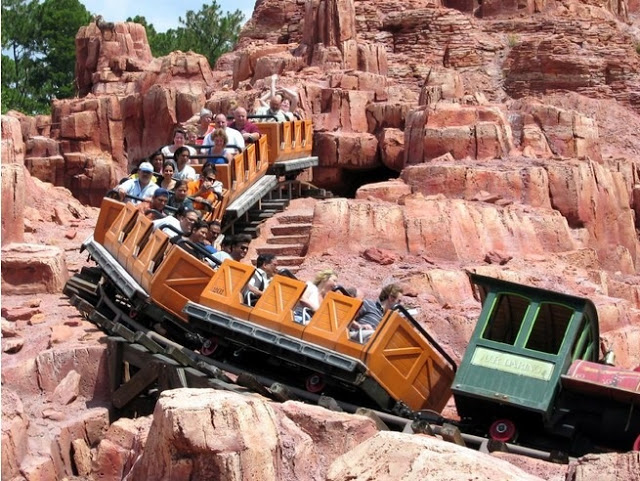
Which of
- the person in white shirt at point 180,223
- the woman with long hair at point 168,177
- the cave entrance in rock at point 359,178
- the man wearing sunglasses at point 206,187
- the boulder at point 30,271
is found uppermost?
the woman with long hair at point 168,177

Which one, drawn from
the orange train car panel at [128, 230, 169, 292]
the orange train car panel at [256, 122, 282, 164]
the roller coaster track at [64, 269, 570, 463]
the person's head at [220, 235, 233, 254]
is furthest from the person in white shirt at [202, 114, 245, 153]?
the orange train car panel at [128, 230, 169, 292]

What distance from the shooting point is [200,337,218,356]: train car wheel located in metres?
16.7

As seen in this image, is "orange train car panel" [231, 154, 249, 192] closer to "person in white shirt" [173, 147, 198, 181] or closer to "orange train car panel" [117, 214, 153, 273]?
"person in white shirt" [173, 147, 198, 181]

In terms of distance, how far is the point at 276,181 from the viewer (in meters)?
24.3

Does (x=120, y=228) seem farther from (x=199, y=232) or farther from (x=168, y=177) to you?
(x=199, y=232)

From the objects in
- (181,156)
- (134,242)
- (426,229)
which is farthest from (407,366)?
(426,229)

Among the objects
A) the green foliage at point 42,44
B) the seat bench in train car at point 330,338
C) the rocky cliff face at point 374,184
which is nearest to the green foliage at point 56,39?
the green foliage at point 42,44

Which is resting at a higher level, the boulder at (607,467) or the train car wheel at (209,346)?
the boulder at (607,467)

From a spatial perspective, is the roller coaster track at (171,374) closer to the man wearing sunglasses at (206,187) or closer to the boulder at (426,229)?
the man wearing sunglasses at (206,187)

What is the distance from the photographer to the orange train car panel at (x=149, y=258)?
1705cm

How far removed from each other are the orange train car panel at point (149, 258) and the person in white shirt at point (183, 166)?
108 inches

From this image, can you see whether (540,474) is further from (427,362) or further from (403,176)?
(403,176)

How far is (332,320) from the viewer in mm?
15703

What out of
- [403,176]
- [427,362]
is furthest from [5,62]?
[427,362]
